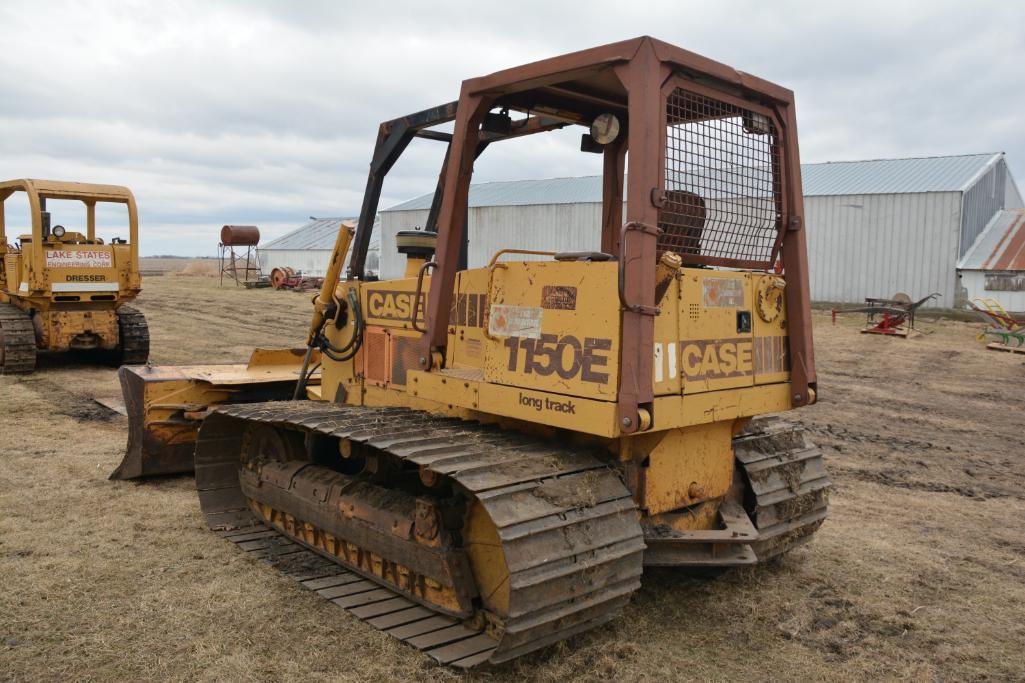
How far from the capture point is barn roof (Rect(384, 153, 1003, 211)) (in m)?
25.5

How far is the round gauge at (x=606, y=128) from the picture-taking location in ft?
15.6

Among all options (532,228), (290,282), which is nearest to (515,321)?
(532,228)

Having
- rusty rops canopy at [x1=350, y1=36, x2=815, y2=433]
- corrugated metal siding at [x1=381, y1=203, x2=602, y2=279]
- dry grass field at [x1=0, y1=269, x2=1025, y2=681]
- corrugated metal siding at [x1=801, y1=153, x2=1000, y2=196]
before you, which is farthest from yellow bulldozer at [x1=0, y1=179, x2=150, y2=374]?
corrugated metal siding at [x1=801, y1=153, x2=1000, y2=196]

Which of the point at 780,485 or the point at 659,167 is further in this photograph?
the point at 780,485

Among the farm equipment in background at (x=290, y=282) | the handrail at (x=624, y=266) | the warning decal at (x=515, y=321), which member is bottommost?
the warning decal at (x=515, y=321)

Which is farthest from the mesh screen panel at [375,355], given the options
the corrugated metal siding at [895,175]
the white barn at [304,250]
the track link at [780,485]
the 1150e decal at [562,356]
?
the white barn at [304,250]

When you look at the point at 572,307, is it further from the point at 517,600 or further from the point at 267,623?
the point at 267,623

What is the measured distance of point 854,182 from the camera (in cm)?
2716

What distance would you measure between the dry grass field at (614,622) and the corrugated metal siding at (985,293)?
1680 cm

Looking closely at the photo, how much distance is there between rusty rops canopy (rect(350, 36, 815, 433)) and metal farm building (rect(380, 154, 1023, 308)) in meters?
17.6

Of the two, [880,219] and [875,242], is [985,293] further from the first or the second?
[880,219]

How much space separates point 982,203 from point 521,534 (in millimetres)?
26915

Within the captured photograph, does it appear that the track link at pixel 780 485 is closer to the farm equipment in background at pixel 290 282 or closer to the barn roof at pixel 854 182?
the barn roof at pixel 854 182

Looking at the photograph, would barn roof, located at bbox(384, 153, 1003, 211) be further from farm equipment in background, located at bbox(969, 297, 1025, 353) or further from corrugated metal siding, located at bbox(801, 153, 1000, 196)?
farm equipment in background, located at bbox(969, 297, 1025, 353)
